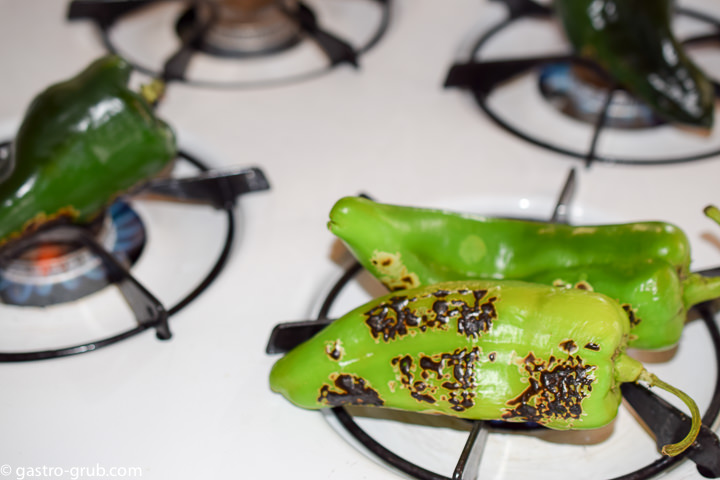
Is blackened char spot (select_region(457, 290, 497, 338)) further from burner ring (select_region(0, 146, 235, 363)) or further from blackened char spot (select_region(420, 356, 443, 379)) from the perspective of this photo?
burner ring (select_region(0, 146, 235, 363))

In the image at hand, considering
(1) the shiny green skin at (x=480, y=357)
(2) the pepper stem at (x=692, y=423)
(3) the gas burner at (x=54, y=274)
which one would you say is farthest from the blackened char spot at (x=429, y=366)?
(3) the gas burner at (x=54, y=274)

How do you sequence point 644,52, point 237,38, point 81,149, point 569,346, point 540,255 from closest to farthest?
point 569,346, point 540,255, point 81,149, point 644,52, point 237,38

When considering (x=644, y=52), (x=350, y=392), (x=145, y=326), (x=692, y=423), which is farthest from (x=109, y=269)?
(x=644, y=52)

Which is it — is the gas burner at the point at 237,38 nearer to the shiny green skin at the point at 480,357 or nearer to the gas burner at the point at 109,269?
the gas burner at the point at 109,269

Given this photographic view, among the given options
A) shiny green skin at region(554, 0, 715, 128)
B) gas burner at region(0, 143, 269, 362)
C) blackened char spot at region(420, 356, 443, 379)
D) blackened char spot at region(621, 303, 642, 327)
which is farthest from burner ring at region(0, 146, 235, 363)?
shiny green skin at region(554, 0, 715, 128)

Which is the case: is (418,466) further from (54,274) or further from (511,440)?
(54,274)

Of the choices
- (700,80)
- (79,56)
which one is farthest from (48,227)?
→ (700,80)
